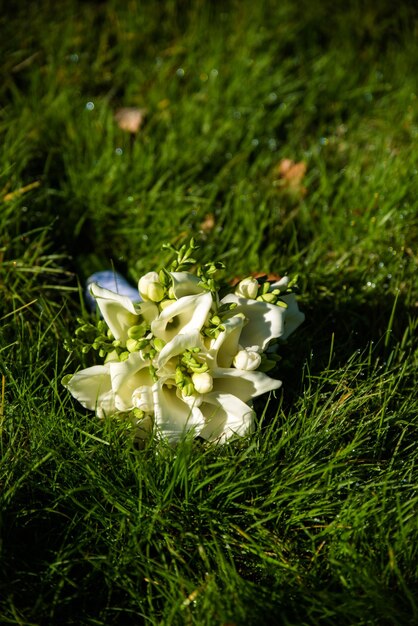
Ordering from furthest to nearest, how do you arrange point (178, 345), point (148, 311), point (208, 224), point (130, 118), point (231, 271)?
point (130, 118), point (208, 224), point (231, 271), point (148, 311), point (178, 345)

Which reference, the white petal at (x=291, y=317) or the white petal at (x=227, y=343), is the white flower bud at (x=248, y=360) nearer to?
the white petal at (x=227, y=343)

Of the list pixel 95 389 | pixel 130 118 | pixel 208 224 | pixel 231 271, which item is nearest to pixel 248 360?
pixel 95 389

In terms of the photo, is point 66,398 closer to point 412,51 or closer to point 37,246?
point 37,246

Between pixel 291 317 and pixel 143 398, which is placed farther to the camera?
pixel 291 317

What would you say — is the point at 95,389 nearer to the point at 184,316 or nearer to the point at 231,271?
the point at 184,316

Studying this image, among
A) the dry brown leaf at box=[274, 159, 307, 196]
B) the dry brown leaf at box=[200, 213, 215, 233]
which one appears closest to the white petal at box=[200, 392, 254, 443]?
the dry brown leaf at box=[200, 213, 215, 233]

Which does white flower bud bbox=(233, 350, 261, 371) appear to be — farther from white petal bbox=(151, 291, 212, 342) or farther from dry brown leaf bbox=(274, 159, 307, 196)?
dry brown leaf bbox=(274, 159, 307, 196)

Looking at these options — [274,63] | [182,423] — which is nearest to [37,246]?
[182,423]
